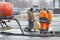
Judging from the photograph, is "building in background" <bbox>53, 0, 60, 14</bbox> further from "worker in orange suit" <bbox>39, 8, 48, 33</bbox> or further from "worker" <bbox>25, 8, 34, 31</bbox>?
"worker in orange suit" <bbox>39, 8, 48, 33</bbox>

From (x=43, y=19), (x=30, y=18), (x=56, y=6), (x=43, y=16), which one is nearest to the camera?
(x=43, y=16)

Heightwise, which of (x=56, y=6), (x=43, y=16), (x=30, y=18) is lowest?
(x=56, y=6)

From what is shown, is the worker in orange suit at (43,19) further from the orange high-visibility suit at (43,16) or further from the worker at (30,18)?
the worker at (30,18)

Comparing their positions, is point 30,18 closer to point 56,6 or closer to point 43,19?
point 43,19

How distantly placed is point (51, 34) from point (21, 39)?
2.15 metres

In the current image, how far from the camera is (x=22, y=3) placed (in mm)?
49250

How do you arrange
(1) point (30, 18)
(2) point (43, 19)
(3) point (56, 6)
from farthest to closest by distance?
(3) point (56, 6)
(1) point (30, 18)
(2) point (43, 19)

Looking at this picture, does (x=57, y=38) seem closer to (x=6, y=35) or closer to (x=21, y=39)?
(x=21, y=39)

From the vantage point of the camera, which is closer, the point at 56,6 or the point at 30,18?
the point at 30,18

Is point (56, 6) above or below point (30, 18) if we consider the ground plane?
below

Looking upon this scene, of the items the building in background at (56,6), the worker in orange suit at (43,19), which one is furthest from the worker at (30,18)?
the building in background at (56,6)

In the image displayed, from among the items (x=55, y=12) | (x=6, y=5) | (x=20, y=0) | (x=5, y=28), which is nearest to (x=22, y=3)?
(x=20, y=0)

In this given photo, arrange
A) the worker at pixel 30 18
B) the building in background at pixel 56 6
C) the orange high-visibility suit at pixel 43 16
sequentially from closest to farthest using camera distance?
the orange high-visibility suit at pixel 43 16, the worker at pixel 30 18, the building in background at pixel 56 6

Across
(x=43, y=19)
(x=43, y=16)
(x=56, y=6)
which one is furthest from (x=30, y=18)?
(x=56, y=6)
